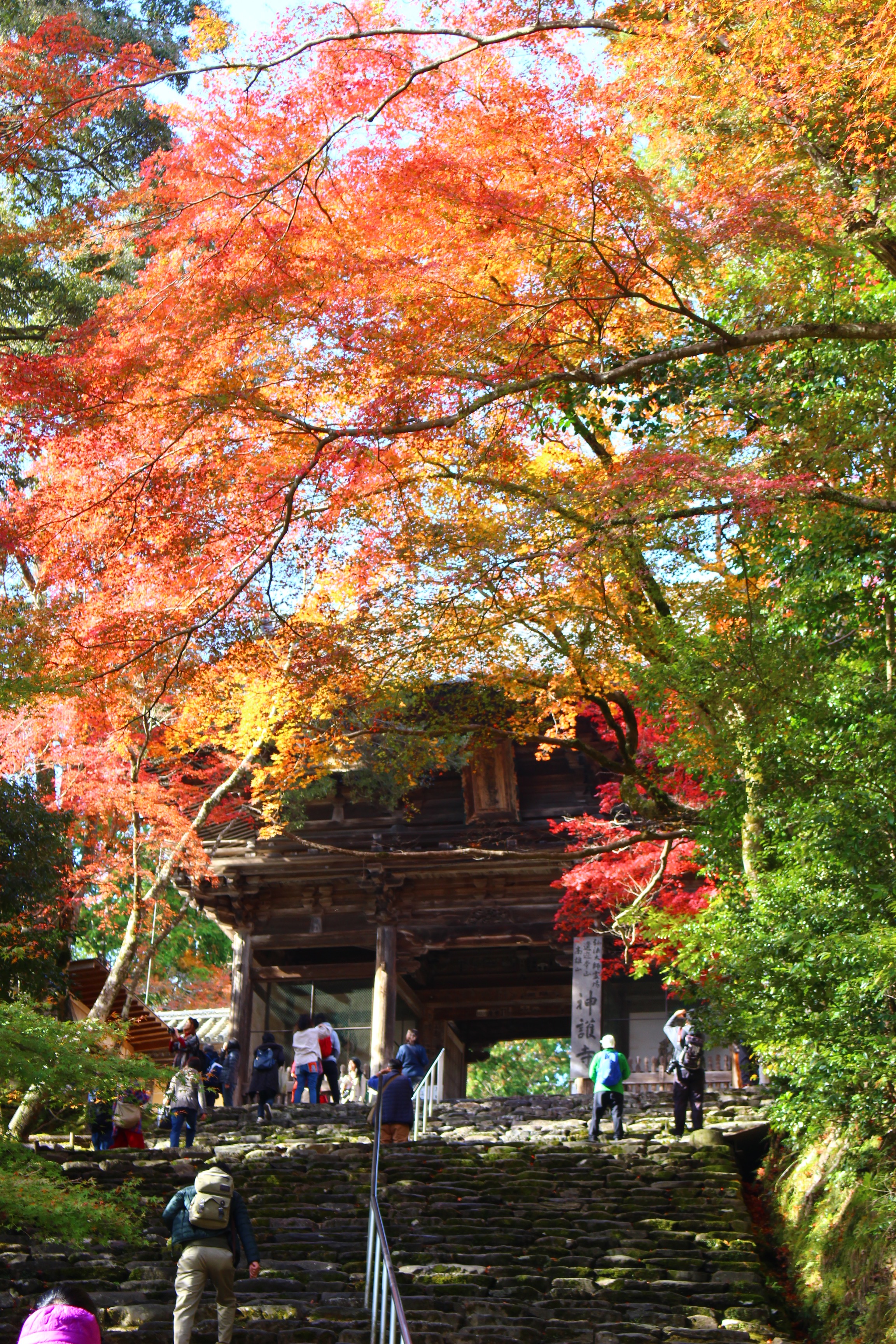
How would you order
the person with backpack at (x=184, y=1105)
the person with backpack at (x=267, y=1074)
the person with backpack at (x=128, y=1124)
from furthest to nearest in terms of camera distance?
the person with backpack at (x=267, y=1074)
the person with backpack at (x=184, y=1105)
the person with backpack at (x=128, y=1124)

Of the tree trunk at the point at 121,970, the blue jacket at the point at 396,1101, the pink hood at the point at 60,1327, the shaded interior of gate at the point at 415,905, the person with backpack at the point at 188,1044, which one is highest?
the shaded interior of gate at the point at 415,905

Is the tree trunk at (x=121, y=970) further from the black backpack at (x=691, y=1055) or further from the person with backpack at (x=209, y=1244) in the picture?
the person with backpack at (x=209, y=1244)

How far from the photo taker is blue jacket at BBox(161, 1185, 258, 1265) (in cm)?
798

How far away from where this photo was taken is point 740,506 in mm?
9891

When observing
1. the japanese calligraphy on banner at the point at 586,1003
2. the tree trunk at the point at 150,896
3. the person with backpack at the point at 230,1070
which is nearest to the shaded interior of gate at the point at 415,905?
the japanese calligraphy on banner at the point at 586,1003

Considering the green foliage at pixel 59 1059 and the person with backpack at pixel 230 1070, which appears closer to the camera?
the green foliage at pixel 59 1059

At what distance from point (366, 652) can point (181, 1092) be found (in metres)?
5.63

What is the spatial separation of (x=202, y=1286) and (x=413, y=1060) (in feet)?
23.3

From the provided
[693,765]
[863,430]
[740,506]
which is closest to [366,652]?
[693,765]

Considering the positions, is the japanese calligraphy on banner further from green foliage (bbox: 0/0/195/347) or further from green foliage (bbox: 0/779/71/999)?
green foliage (bbox: 0/0/195/347)

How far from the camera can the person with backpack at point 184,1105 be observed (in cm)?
1431

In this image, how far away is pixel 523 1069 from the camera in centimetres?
3709

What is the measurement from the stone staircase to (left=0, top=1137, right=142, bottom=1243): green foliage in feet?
1.32

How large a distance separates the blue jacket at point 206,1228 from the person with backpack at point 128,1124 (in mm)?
5787
